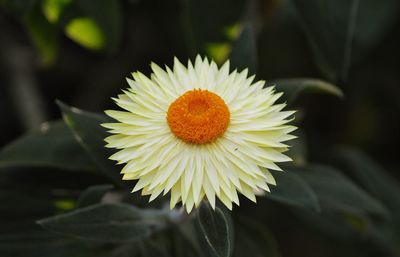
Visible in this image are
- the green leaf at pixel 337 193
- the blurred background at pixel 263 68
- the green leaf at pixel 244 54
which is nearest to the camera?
the green leaf at pixel 244 54

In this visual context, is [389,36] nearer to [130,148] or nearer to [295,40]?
[295,40]

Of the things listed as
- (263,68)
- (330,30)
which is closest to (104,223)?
(330,30)

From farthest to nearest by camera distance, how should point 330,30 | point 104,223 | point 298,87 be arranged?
1. point 330,30
2. point 298,87
3. point 104,223

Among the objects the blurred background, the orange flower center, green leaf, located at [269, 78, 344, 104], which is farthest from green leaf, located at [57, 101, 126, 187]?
the blurred background

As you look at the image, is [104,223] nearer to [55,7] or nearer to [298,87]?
[298,87]

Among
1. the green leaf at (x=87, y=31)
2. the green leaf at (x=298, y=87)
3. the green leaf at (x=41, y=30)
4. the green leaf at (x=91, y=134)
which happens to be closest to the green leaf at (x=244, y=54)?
the green leaf at (x=298, y=87)

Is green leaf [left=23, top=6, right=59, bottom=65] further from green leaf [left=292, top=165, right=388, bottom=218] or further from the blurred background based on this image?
green leaf [left=292, top=165, right=388, bottom=218]

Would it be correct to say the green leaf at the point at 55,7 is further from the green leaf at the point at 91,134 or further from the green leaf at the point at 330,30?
the green leaf at the point at 330,30
